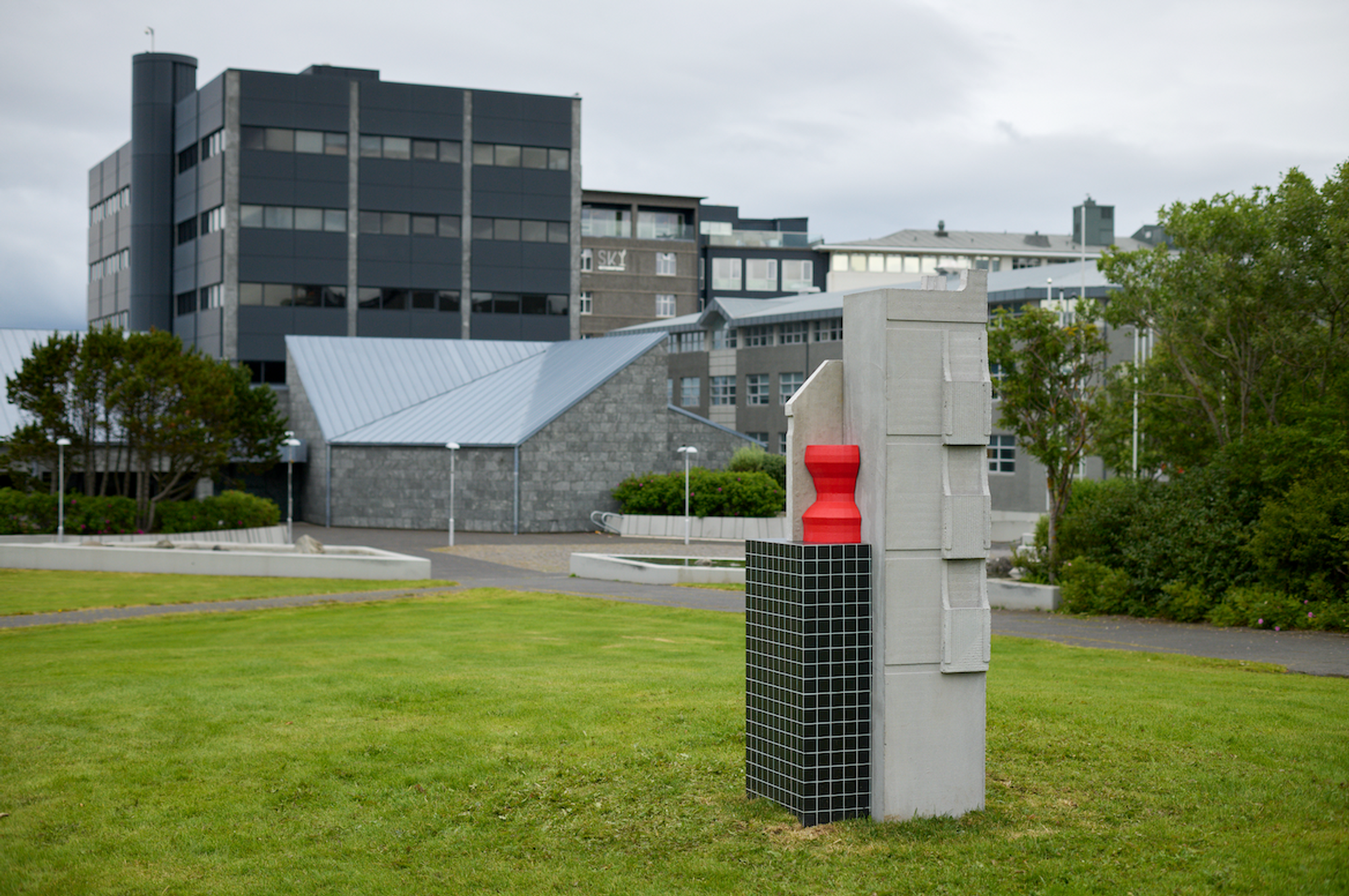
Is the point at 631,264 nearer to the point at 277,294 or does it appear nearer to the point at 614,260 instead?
the point at 614,260

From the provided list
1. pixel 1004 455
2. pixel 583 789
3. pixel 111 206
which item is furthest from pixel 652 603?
pixel 111 206

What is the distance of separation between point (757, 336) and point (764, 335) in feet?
2.12

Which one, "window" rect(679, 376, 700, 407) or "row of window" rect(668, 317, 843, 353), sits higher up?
"row of window" rect(668, 317, 843, 353)

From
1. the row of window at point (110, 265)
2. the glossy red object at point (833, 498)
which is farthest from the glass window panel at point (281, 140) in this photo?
the glossy red object at point (833, 498)

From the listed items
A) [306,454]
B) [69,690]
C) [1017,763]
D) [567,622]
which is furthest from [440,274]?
[1017,763]

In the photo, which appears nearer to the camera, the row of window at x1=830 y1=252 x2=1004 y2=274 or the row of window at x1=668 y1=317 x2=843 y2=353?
the row of window at x1=668 y1=317 x2=843 y2=353

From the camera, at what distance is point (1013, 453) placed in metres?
50.2

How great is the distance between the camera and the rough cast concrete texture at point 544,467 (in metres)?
41.7

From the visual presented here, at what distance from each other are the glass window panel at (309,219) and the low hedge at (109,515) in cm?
3013

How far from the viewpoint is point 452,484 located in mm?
39625

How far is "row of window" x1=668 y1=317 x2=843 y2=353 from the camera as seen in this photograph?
60.0 meters

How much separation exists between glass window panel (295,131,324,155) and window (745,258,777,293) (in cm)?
4456

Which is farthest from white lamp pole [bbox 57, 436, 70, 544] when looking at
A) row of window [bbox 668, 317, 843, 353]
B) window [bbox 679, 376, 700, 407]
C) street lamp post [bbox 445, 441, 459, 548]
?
window [bbox 679, 376, 700, 407]

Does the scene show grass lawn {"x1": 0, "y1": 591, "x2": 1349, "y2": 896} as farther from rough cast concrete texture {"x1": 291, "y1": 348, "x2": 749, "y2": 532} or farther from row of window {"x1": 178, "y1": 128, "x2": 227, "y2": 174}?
row of window {"x1": 178, "y1": 128, "x2": 227, "y2": 174}
